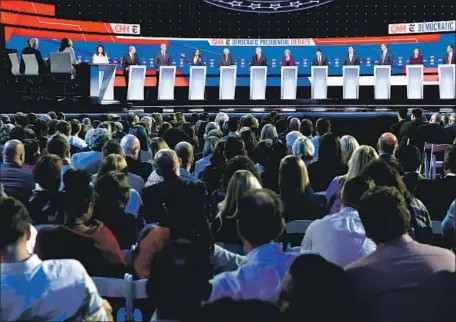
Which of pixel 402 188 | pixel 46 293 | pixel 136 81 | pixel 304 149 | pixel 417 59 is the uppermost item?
pixel 417 59

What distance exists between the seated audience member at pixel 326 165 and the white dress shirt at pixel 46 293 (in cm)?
309

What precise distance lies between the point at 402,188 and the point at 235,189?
0.94m

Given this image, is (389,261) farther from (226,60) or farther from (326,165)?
(226,60)

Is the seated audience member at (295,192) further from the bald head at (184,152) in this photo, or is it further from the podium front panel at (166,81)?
the podium front panel at (166,81)

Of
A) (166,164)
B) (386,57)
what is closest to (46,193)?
(166,164)

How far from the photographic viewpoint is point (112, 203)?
3.50 metres

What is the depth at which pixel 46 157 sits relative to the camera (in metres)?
4.01

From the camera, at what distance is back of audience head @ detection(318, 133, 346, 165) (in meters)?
5.07

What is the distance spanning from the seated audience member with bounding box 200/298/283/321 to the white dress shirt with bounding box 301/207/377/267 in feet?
4.65


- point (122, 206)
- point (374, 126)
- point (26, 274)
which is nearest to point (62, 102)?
point (374, 126)

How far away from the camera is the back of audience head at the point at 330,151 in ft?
16.6

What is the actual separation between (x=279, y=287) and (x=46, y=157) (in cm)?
214

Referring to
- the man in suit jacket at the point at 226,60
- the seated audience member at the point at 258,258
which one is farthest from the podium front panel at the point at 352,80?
the seated audience member at the point at 258,258

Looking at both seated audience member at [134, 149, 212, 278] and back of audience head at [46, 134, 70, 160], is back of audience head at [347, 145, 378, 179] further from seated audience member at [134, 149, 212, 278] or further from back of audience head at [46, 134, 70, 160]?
back of audience head at [46, 134, 70, 160]
